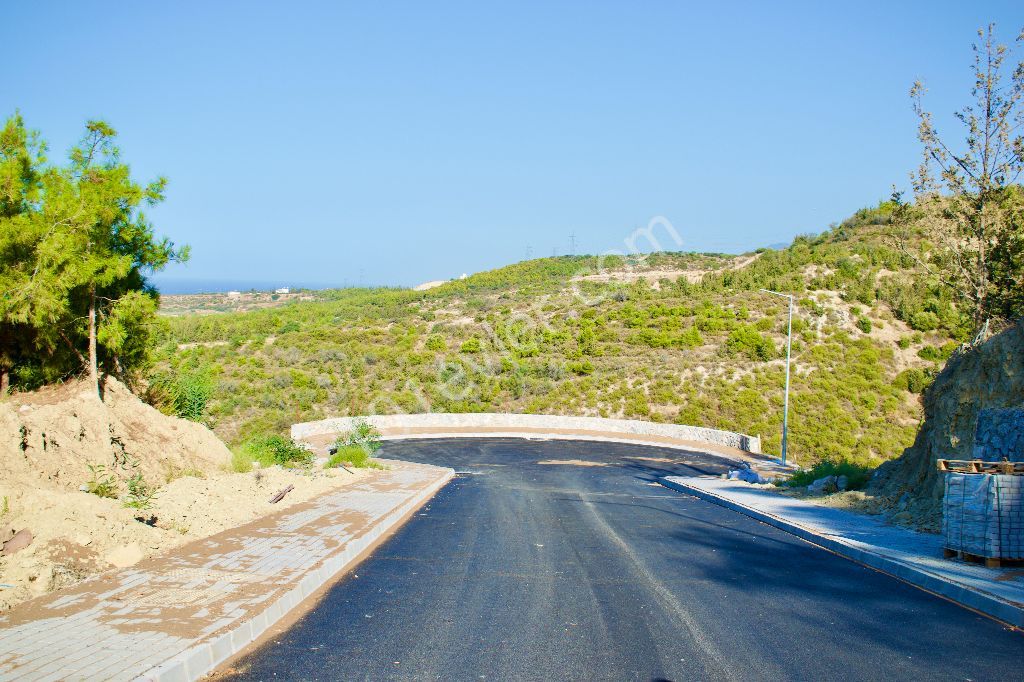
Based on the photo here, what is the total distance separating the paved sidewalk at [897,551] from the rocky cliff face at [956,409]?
895mm

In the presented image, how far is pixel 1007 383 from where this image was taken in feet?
40.7

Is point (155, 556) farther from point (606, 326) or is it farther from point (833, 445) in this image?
point (606, 326)

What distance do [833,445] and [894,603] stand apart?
31788 millimetres

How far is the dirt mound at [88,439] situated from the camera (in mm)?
11406

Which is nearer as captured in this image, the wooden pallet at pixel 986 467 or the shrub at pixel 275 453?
the wooden pallet at pixel 986 467

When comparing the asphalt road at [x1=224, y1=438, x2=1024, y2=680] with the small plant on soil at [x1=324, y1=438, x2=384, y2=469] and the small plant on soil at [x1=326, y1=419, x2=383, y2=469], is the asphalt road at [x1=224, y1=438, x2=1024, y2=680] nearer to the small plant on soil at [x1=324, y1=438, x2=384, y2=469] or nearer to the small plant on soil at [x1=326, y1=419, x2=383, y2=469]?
the small plant on soil at [x1=324, y1=438, x2=384, y2=469]

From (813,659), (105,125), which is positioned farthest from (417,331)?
(813,659)

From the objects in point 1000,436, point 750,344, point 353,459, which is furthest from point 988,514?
point 750,344

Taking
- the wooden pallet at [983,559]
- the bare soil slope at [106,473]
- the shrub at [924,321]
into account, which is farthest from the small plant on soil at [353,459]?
the shrub at [924,321]

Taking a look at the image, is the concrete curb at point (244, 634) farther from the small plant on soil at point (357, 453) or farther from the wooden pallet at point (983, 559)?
the small plant on soil at point (357, 453)

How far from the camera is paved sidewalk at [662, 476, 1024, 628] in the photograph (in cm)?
774

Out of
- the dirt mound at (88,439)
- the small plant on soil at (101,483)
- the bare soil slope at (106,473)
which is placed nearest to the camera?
the bare soil slope at (106,473)

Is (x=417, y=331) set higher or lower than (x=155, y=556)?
higher

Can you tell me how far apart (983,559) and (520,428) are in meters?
33.0
